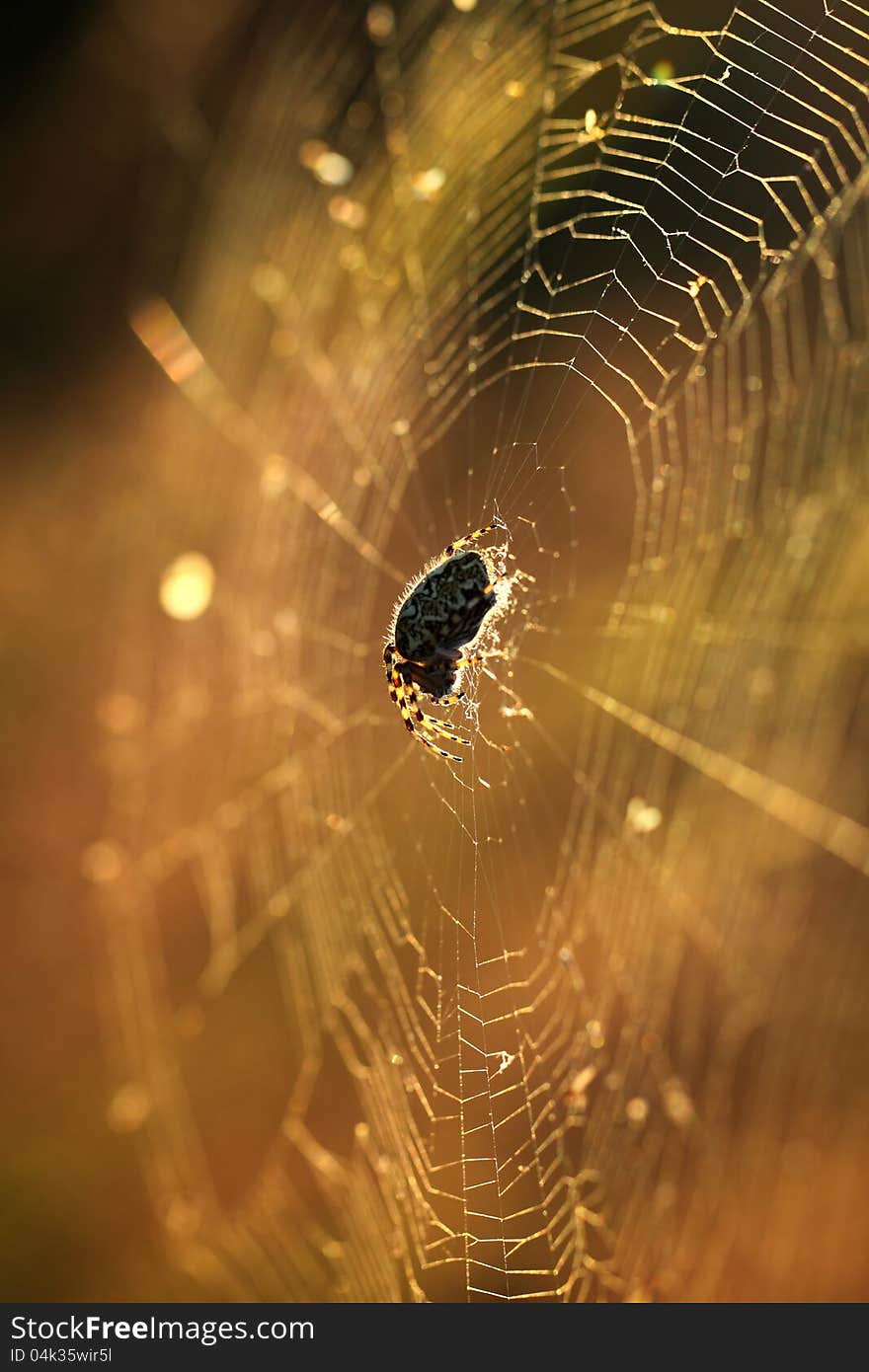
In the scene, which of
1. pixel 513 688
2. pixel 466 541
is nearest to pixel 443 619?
pixel 466 541

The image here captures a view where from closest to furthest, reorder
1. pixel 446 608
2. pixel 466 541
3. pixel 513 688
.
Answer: pixel 446 608 < pixel 466 541 < pixel 513 688

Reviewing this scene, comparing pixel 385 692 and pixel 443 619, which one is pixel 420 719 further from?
pixel 385 692

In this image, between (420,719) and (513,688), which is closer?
(420,719)

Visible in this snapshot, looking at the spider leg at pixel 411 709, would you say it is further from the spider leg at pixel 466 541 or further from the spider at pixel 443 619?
the spider leg at pixel 466 541

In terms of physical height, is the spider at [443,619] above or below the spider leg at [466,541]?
below

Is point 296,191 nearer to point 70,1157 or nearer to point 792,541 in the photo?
point 792,541

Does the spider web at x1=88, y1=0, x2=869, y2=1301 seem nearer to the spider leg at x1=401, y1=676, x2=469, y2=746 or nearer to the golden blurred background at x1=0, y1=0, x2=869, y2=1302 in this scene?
the golden blurred background at x1=0, y1=0, x2=869, y2=1302

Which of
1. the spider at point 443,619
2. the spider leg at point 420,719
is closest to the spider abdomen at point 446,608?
the spider at point 443,619

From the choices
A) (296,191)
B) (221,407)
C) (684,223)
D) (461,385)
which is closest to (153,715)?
(221,407)
